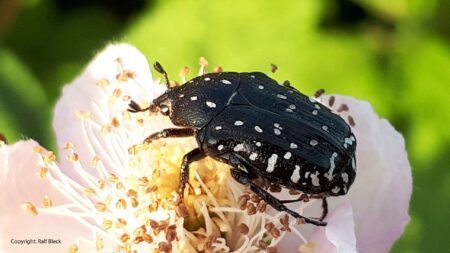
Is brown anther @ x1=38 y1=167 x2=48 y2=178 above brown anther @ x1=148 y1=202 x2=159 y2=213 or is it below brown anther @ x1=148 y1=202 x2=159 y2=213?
above

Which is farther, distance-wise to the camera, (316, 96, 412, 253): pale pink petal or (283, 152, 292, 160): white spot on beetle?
(316, 96, 412, 253): pale pink petal

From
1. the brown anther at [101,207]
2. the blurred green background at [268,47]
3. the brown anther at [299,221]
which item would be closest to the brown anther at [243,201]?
the brown anther at [299,221]

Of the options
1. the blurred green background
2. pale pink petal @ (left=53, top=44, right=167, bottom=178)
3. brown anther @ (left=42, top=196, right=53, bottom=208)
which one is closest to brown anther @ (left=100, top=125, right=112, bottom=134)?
pale pink petal @ (left=53, top=44, right=167, bottom=178)

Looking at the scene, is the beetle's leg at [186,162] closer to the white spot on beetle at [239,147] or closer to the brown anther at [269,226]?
the white spot on beetle at [239,147]

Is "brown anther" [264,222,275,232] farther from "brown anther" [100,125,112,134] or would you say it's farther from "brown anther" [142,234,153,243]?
"brown anther" [100,125,112,134]

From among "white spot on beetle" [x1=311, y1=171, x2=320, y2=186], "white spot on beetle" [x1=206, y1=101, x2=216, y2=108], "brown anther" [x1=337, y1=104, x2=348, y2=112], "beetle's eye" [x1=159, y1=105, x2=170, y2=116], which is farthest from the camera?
"brown anther" [x1=337, y1=104, x2=348, y2=112]

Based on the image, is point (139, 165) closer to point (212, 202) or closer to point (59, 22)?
point (212, 202)

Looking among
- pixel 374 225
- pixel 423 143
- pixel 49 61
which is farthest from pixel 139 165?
pixel 49 61

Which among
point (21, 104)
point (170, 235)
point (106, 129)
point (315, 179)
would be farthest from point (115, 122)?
point (21, 104)
